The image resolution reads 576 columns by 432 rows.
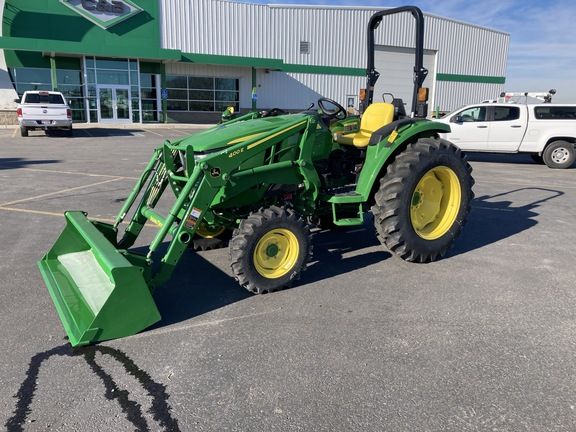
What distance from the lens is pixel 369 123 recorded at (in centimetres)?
530

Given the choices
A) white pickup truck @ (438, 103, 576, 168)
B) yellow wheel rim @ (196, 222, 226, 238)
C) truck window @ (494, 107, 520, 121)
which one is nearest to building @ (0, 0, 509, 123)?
white pickup truck @ (438, 103, 576, 168)

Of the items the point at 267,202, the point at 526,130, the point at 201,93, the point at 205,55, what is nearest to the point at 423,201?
the point at 267,202

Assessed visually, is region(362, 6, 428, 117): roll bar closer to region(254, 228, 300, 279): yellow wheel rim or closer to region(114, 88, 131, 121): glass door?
region(254, 228, 300, 279): yellow wheel rim

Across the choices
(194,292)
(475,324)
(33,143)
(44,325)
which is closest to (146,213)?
(194,292)

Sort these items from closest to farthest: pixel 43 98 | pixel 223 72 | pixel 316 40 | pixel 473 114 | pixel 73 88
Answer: pixel 473 114, pixel 43 98, pixel 73 88, pixel 223 72, pixel 316 40

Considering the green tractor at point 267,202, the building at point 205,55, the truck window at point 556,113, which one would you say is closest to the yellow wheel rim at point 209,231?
the green tractor at point 267,202

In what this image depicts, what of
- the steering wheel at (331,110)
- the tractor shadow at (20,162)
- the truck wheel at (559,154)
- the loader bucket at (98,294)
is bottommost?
the loader bucket at (98,294)

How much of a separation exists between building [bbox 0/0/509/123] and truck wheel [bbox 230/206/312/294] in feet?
82.2

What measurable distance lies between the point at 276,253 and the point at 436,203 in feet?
7.19

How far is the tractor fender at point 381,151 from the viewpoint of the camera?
4.65m

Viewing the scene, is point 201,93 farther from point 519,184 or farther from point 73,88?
point 519,184

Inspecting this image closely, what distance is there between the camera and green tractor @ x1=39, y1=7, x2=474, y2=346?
3.55m

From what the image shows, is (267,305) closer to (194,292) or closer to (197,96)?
(194,292)

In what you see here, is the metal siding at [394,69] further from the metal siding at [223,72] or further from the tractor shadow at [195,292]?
the tractor shadow at [195,292]
